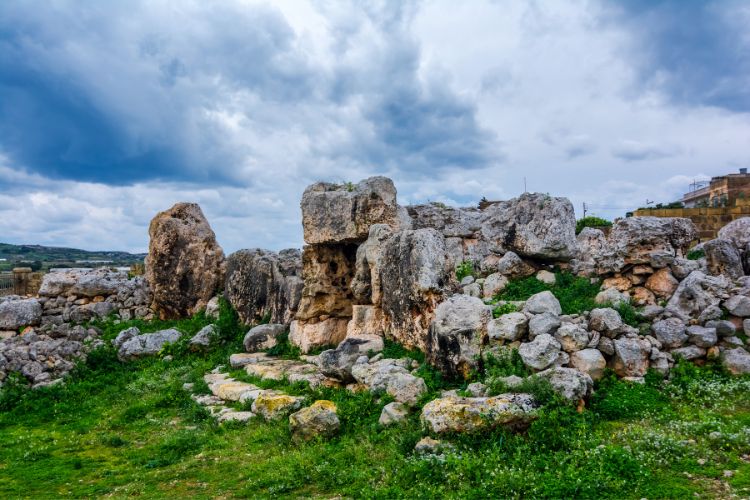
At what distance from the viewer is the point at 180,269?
21.2 meters

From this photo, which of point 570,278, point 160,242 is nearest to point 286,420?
point 570,278

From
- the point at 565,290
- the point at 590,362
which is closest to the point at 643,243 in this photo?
the point at 565,290

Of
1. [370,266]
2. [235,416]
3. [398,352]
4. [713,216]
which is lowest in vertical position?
[235,416]

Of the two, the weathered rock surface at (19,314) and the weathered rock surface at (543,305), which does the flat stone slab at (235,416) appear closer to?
the weathered rock surface at (543,305)

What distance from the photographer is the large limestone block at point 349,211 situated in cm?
1658

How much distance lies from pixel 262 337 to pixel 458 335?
8625 millimetres

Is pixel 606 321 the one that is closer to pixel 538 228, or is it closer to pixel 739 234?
pixel 538 228

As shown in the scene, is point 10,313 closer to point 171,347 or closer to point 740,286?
point 171,347

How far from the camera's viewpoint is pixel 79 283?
21.0 meters

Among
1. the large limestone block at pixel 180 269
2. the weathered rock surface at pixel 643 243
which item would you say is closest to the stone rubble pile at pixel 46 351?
the large limestone block at pixel 180 269

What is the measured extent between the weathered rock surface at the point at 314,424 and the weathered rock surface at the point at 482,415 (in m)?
1.84

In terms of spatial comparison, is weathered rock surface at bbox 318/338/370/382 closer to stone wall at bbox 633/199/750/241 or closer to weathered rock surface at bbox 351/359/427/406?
weathered rock surface at bbox 351/359/427/406

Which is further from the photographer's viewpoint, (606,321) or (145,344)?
(145,344)

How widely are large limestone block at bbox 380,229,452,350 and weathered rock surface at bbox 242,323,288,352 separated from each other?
474 centimetres
